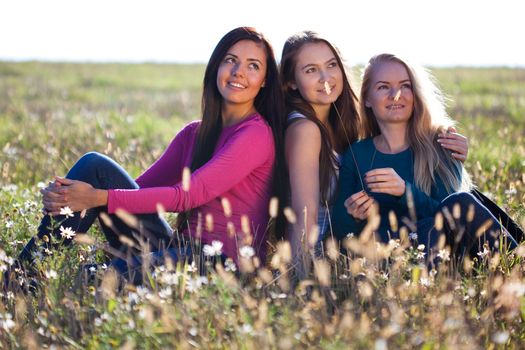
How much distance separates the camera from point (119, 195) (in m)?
4.24

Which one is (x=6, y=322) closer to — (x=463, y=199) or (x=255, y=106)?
(x=255, y=106)

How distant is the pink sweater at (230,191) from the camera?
425 cm

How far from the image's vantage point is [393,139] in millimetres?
5133

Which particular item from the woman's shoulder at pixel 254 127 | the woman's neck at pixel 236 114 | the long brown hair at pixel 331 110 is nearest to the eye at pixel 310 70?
the long brown hair at pixel 331 110

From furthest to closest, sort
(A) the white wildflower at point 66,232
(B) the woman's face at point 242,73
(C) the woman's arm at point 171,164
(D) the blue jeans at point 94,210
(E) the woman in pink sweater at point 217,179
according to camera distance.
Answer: (C) the woman's arm at point 171,164 < (B) the woman's face at point 242,73 < (D) the blue jeans at point 94,210 < (E) the woman in pink sweater at point 217,179 < (A) the white wildflower at point 66,232

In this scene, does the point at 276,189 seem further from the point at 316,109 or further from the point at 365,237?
the point at 365,237

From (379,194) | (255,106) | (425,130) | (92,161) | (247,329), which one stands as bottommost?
(247,329)

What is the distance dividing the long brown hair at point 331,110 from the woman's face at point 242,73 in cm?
34

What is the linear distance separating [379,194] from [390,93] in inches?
25.7

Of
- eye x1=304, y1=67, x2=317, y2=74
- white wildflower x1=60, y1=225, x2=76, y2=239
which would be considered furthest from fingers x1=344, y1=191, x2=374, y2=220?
white wildflower x1=60, y1=225, x2=76, y2=239

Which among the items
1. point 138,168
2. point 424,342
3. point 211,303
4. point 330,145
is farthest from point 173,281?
point 138,168

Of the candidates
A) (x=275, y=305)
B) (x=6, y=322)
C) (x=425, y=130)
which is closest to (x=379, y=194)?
(x=425, y=130)

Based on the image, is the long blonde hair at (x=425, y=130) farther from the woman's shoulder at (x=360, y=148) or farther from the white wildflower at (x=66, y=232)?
the white wildflower at (x=66, y=232)

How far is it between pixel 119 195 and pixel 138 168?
3131 mm
